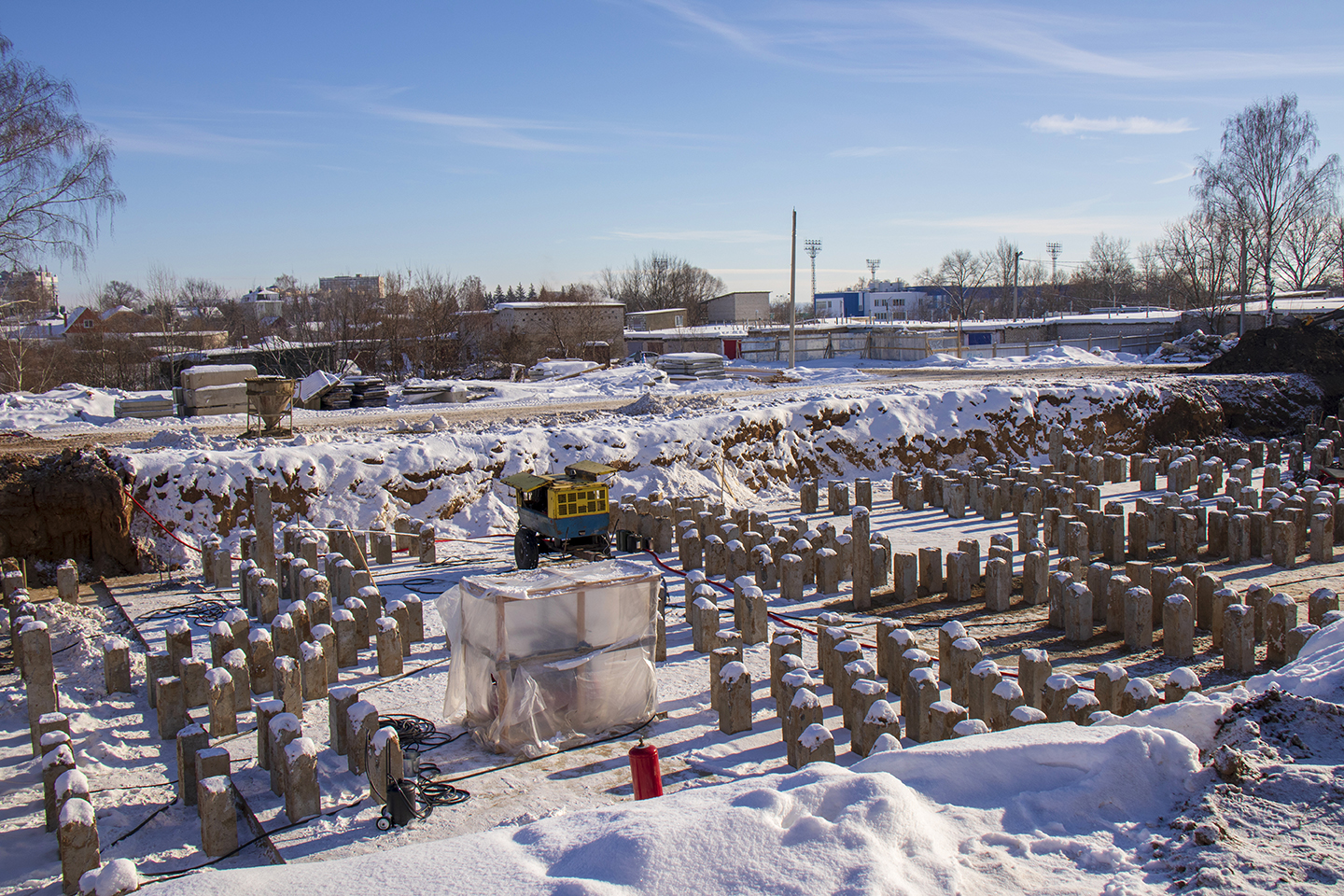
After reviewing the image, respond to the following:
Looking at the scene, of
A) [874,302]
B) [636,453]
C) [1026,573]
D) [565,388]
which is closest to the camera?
[1026,573]

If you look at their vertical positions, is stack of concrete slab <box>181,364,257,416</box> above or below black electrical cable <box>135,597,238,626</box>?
above

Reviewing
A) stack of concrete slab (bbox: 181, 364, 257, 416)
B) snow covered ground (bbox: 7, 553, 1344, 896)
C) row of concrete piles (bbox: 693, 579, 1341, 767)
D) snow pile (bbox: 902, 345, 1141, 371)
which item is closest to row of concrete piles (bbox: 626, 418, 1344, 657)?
row of concrete piles (bbox: 693, 579, 1341, 767)

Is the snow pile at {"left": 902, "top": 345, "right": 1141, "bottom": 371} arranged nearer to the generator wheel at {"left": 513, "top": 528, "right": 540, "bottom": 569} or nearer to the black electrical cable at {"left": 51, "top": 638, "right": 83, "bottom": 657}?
the generator wheel at {"left": 513, "top": 528, "right": 540, "bottom": 569}

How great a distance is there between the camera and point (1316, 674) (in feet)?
15.5

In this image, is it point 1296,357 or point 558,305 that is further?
point 558,305

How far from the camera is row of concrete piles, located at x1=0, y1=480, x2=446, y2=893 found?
4.41 m

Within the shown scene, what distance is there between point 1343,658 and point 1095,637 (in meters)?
2.78

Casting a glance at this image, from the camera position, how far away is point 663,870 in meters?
3.05

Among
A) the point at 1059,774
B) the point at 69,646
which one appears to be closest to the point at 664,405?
the point at 69,646

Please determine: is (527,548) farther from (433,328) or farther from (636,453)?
(433,328)

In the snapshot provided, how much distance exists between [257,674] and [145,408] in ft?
49.9

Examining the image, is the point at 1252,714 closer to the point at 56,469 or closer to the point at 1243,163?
the point at 56,469

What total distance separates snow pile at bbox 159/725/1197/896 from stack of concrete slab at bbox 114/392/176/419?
737 inches

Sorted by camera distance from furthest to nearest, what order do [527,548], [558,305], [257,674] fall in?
[558,305], [527,548], [257,674]
